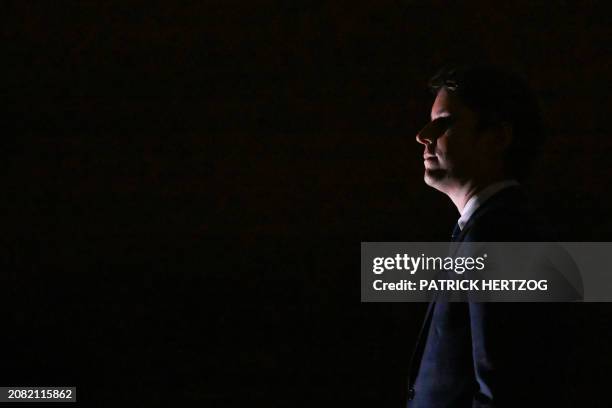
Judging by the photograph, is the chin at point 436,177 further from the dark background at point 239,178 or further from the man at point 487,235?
the dark background at point 239,178

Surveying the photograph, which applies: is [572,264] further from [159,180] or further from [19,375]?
[19,375]

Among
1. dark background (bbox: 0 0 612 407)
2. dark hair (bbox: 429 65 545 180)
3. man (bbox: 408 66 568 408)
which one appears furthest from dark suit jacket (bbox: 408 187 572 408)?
dark background (bbox: 0 0 612 407)

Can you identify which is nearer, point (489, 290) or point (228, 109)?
point (489, 290)

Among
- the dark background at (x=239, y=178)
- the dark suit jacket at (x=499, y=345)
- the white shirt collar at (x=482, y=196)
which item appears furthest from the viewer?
the dark background at (x=239, y=178)

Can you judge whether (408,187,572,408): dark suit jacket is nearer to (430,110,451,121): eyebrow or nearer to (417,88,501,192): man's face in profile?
(417,88,501,192): man's face in profile

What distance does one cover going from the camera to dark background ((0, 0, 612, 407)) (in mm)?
1752

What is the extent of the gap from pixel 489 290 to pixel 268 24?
4.24 ft

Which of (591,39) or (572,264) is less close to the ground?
(591,39)

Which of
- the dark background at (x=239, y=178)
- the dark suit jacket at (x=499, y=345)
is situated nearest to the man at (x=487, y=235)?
the dark suit jacket at (x=499, y=345)

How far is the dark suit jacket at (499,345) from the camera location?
80cm

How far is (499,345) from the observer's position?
0.80 meters

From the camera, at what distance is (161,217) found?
179cm

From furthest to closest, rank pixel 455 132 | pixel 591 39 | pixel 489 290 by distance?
pixel 591 39 < pixel 455 132 < pixel 489 290

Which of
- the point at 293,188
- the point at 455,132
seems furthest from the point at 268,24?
the point at 455,132
